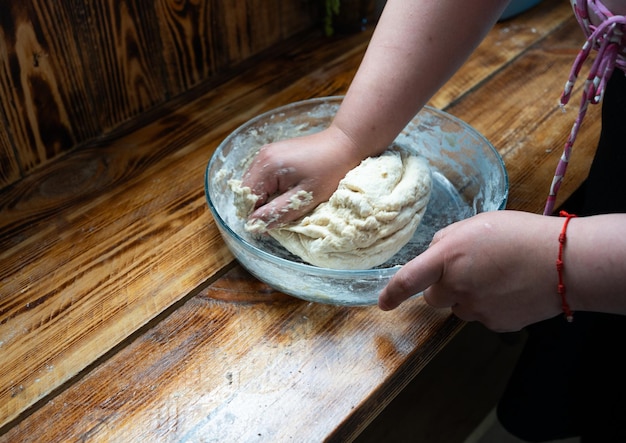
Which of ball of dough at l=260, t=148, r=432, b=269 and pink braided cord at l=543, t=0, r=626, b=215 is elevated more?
pink braided cord at l=543, t=0, r=626, b=215

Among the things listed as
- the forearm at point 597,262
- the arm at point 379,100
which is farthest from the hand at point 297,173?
the forearm at point 597,262

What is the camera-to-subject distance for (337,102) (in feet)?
2.65

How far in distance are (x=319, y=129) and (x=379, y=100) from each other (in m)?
0.17

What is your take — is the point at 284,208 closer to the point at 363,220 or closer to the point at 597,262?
the point at 363,220

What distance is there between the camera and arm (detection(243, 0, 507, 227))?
0.63 metres

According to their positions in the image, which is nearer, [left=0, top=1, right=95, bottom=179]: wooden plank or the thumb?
the thumb

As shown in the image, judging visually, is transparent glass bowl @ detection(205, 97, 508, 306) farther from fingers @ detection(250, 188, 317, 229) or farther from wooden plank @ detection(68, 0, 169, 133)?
wooden plank @ detection(68, 0, 169, 133)

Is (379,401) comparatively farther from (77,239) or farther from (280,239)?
A: (77,239)

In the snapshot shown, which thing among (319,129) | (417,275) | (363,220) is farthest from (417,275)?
(319,129)

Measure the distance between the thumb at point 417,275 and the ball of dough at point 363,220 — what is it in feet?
0.27

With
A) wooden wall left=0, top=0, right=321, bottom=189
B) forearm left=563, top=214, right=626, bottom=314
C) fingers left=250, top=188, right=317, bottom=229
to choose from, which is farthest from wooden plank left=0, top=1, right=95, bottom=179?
forearm left=563, top=214, right=626, bottom=314

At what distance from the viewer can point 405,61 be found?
0.64m

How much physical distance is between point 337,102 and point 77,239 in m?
0.39

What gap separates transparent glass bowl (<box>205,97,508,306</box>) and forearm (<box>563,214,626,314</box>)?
14cm
